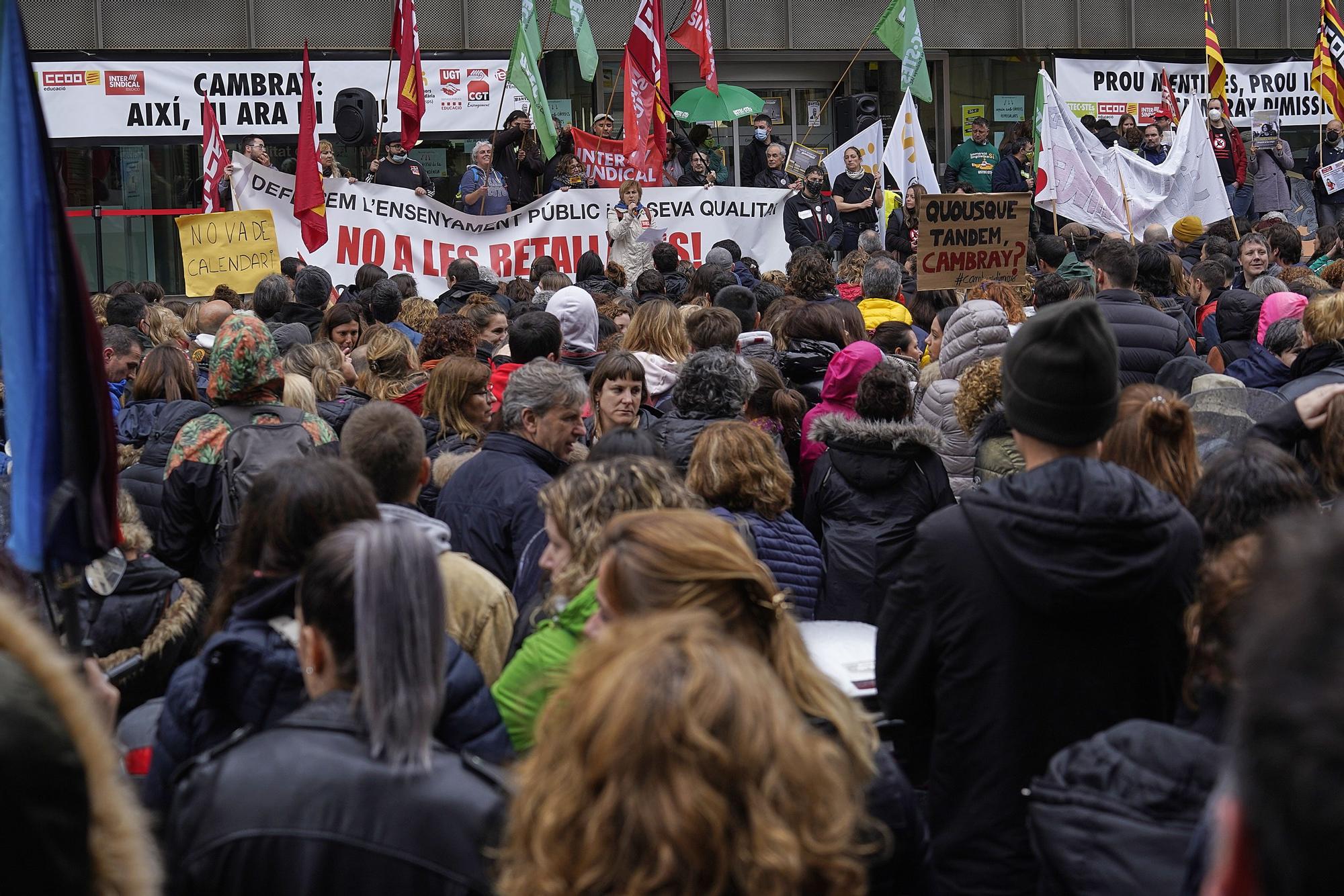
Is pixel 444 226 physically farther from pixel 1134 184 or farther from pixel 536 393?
pixel 536 393

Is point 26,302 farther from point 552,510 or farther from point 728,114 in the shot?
point 728,114

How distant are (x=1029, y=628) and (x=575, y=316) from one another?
4.50m

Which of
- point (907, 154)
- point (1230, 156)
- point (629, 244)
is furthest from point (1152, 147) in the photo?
point (629, 244)

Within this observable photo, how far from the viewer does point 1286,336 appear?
6266 millimetres

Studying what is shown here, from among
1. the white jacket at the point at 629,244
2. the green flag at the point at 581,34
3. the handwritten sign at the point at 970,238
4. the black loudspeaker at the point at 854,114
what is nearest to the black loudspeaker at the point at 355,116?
the green flag at the point at 581,34

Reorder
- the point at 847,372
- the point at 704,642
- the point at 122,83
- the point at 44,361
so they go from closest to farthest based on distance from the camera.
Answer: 1. the point at 704,642
2. the point at 44,361
3. the point at 847,372
4. the point at 122,83

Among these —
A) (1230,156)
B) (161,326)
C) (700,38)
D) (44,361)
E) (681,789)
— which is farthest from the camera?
(1230,156)

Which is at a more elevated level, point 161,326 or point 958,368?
point 161,326

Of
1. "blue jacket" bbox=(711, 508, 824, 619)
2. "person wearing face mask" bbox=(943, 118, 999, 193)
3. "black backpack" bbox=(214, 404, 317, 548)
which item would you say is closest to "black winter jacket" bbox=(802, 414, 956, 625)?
"blue jacket" bbox=(711, 508, 824, 619)

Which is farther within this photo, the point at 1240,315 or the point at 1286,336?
the point at 1240,315

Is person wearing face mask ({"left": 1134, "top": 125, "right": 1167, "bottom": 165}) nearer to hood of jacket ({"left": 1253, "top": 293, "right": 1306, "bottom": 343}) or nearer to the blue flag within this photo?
hood of jacket ({"left": 1253, "top": 293, "right": 1306, "bottom": 343})

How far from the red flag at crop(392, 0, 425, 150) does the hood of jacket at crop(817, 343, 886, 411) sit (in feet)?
28.8

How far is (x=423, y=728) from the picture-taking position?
230cm

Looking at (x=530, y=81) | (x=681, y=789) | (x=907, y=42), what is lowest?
(x=681, y=789)
